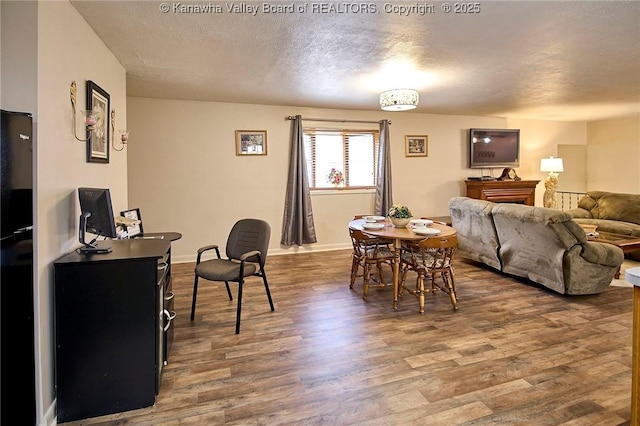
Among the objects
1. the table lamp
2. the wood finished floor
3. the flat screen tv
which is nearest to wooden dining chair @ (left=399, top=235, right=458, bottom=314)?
the wood finished floor

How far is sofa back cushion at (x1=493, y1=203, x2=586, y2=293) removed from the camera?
3.52m

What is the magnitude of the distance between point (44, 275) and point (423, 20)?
2769mm

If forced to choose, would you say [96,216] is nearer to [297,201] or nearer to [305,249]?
[297,201]

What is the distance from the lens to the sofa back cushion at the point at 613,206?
5.65 m

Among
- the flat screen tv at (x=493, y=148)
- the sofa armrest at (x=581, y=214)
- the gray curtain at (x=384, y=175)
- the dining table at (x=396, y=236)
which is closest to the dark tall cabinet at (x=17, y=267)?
the dining table at (x=396, y=236)

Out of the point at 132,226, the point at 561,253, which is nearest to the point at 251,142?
the point at 132,226

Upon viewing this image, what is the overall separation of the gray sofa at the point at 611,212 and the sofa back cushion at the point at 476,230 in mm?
2013

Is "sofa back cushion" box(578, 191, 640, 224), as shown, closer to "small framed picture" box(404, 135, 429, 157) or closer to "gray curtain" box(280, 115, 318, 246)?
"small framed picture" box(404, 135, 429, 157)

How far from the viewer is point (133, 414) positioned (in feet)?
6.39

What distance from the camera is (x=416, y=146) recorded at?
649cm

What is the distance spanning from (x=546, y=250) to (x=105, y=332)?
3917mm

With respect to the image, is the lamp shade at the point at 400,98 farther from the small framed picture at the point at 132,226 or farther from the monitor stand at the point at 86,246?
the monitor stand at the point at 86,246

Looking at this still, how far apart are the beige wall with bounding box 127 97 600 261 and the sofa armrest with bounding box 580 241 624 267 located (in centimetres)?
316

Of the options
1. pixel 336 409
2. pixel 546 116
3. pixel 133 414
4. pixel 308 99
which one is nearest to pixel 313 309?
pixel 336 409
